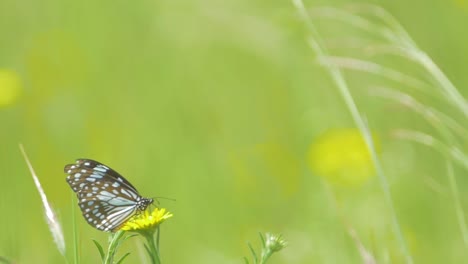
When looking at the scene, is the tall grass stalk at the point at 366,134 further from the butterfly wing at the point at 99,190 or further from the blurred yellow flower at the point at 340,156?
the blurred yellow flower at the point at 340,156

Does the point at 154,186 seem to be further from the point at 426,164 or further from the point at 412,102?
the point at 412,102

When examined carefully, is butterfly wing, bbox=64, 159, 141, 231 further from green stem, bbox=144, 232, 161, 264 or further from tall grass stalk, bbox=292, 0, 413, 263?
tall grass stalk, bbox=292, 0, 413, 263

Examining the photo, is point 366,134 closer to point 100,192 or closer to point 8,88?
point 100,192

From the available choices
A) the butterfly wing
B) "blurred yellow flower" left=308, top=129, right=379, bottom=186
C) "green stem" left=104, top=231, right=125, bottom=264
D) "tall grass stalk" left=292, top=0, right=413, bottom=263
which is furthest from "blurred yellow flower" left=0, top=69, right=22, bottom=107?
"green stem" left=104, top=231, right=125, bottom=264

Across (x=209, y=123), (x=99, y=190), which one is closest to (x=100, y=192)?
(x=99, y=190)

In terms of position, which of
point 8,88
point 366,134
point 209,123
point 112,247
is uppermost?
point 209,123
